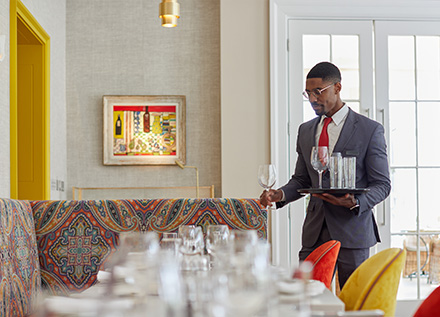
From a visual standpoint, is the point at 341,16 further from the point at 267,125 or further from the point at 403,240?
the point at 403,240

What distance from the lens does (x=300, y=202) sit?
15.9 ft

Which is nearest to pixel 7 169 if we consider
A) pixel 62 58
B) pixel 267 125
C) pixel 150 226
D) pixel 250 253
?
pixel 150 226

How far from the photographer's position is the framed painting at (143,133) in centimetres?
509

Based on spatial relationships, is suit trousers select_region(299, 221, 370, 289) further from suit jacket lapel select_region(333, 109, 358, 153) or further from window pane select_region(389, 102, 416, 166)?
window pane select_region(389, 102, 416, 166)

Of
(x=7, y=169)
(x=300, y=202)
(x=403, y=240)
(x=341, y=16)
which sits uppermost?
(x=341, y=16)

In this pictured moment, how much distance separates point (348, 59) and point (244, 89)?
0.91m

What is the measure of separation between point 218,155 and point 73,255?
2131 millimetres

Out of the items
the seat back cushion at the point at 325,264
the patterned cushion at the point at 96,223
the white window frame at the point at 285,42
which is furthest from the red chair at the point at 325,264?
the white window frame at the point at 285,42

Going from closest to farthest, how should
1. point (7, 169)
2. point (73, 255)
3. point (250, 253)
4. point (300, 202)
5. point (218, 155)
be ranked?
point (250, 253)
point (73, 255)
point (7, 169)
point (300, 202)
point (218, 155)

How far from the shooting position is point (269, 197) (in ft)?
10.0

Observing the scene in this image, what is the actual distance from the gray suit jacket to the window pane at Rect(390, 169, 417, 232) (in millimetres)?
2091

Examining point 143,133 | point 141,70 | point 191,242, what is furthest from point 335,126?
point 141,70

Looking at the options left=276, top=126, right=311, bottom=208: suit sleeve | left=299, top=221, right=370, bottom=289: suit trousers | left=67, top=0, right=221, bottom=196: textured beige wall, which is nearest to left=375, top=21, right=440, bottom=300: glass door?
left=67, top=0, right=221, bottom=196: textured beige wall

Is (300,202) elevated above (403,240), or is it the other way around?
(300,202)
